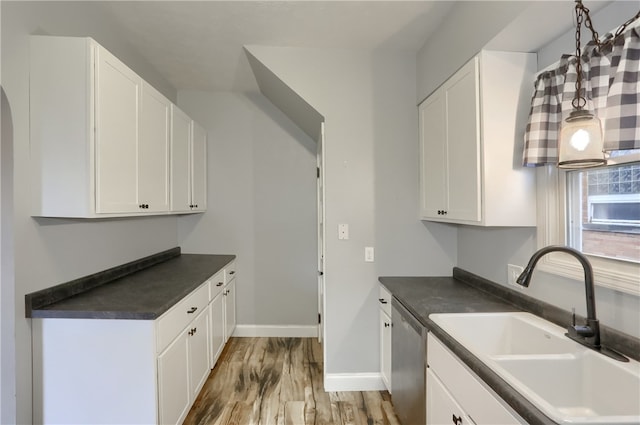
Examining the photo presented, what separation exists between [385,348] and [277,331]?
1.55 metres

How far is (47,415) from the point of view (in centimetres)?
162

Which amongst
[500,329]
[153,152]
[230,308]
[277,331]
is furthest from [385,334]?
[153,152]

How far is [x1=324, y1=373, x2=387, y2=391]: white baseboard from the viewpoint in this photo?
246cm

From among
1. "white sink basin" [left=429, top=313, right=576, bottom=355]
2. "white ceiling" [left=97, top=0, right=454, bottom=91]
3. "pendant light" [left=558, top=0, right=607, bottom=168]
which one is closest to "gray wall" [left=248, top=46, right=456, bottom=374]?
"white ceiling" [left=97, top=0, right=454, bottom=91]

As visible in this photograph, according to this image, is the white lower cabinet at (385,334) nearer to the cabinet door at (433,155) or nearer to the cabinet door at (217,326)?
the cabinet door at (433,155)

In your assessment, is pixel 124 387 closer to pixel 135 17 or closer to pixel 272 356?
pixel 272 356

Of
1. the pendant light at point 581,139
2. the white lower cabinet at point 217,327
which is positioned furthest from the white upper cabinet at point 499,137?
the white lower cabinet at point 217,327

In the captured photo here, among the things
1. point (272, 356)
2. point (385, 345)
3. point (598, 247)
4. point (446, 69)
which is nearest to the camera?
point (598, 247)

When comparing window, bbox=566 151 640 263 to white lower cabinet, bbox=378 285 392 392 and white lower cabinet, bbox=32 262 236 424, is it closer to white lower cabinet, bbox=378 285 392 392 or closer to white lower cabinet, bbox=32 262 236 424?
white lower cabinet, bbox=378 285 392 392

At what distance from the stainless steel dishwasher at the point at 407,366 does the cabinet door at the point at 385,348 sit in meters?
0.10

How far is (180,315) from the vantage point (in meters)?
1.97

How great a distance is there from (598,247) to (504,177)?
1.68 feet

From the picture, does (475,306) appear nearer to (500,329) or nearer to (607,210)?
(500,329)

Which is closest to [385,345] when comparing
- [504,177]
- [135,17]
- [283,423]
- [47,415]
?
[283,423]
